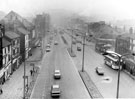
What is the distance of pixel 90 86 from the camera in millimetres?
30750

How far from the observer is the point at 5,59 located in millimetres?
34938

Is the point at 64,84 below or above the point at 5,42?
below

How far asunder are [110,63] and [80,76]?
11.9 m

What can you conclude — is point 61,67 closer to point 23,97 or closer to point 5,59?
point 5,59

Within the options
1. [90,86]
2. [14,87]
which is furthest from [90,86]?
[14,87]

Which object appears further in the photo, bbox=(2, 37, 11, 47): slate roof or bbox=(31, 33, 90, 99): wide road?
bbox=(2, 37, 11, 47): slate roof

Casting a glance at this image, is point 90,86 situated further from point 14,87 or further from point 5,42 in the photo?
point 5,42

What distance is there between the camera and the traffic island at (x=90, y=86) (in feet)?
88.5

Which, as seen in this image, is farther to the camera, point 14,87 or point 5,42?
point 5,42

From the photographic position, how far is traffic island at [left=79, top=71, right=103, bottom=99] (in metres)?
27.0

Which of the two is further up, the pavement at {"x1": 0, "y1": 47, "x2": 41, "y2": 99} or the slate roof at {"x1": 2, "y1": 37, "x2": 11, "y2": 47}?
the slate roof at {"x1": 2, "y1": 37, "x2": 11, "y2": 47}

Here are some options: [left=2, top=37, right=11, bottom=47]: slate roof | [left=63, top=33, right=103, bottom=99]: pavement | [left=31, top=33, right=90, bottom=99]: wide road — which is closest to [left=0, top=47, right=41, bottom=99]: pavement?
[left=31, top=33, right=90, bottom=99]: wide road

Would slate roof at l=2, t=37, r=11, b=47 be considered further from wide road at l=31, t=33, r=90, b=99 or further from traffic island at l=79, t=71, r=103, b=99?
traffic island at l=79, t=71, r=103, b=99

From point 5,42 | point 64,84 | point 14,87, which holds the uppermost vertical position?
point 5,42
